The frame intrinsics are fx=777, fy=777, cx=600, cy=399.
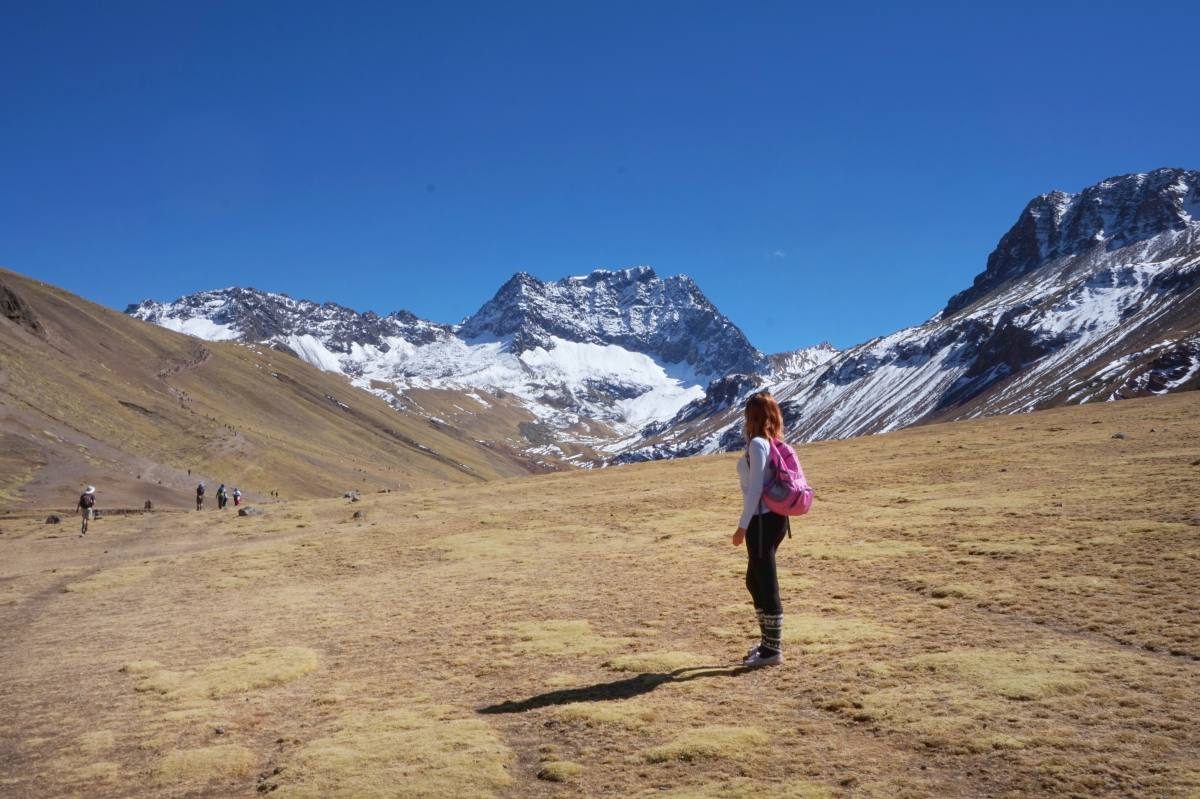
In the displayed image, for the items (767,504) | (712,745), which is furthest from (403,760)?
(767,504)

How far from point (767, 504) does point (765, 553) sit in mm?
835

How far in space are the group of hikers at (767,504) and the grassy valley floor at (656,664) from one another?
878 mm

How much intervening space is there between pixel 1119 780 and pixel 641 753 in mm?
5195

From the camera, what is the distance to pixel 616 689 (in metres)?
12.6

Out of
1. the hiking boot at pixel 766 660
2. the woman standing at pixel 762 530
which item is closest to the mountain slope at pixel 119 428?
the hiking boot at pixel 766 660

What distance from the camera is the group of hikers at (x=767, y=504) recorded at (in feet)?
41.7

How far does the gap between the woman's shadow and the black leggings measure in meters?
1.21

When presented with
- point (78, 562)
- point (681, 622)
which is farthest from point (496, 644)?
point (78, 562)

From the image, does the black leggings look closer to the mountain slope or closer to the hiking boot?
the hiking boot

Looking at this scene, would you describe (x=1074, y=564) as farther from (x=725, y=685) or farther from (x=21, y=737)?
(x=21, y=737)

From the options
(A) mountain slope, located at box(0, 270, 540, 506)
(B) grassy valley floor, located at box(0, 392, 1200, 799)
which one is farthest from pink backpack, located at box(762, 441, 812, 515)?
(A) mountain slope, located at box(0, 270, 540, 506)

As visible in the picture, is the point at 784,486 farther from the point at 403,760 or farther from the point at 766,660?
the point at 403,760

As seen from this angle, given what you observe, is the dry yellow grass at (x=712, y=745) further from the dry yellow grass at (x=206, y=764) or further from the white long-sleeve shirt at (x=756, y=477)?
the dry yellow grass at (x=206, y=764)

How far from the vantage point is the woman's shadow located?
1219cm
